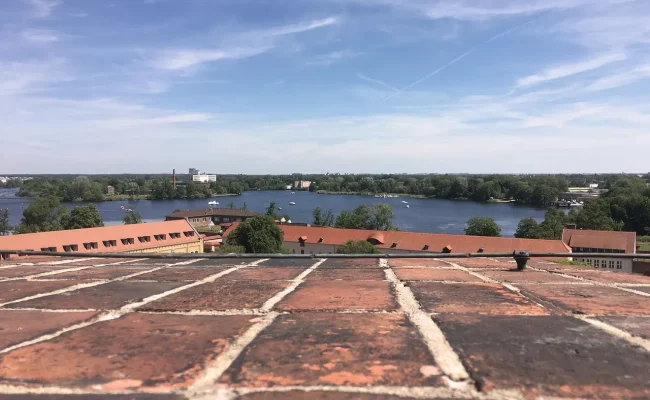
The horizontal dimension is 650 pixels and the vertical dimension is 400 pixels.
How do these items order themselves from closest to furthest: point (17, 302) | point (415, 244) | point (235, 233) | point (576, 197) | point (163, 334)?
point (163, 334), point (17, 302), point (235, 233), point (415, 244), point (576, 197)

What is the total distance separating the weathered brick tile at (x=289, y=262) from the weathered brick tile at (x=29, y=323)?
175 centimetres

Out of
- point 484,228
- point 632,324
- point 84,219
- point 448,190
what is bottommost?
point 84,219

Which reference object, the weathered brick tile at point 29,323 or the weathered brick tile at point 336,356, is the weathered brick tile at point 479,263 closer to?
the weathered brick tile at point 336,356

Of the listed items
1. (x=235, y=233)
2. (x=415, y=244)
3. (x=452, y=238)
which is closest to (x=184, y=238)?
(x=235, y=233)

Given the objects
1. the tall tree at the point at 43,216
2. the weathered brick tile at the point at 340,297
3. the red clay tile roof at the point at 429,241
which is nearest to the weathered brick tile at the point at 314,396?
the weathered brick tile at the point at 340,297

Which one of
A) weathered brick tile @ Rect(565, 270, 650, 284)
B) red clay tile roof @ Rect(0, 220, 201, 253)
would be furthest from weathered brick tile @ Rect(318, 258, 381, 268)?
red clay tile roof @ Rect(0, 220, 201, 253)

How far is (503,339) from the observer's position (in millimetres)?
1409

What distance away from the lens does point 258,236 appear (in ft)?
101

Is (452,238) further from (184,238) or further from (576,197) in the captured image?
(576,197)

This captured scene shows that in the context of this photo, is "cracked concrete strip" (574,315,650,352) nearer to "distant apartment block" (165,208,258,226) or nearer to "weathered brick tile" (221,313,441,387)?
"weathered brick tile" (221,313,441,387)

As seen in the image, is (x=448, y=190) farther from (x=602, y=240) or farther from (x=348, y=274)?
(x=348, y=274)

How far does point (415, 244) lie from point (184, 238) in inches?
833

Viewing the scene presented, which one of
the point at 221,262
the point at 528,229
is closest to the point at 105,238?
the point at 221,262

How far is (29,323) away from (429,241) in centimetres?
3445
